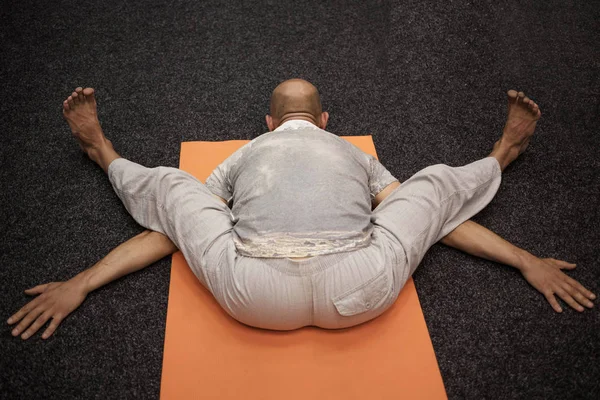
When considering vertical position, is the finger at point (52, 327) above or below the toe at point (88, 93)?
below

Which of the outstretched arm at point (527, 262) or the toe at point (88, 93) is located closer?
the outstretched arm at point (527, 262)

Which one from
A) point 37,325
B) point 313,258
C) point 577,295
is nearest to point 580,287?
point 577,295

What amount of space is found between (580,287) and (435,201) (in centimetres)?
48

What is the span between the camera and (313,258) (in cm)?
109

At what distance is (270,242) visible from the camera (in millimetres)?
1116

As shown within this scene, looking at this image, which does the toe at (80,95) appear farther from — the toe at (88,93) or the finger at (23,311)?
the finger at (23,311)

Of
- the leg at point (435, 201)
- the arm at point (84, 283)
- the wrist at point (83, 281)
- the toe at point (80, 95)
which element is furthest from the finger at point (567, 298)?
the toe at point (80, 95)

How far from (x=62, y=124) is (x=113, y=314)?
0.80m

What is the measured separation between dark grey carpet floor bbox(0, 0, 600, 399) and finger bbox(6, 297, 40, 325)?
5 cm

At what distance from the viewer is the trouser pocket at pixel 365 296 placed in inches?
43.1

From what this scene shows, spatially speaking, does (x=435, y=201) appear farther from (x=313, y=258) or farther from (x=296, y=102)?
(x=296, y=102)

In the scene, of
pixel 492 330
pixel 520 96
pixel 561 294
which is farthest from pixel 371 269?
pixel 520 96

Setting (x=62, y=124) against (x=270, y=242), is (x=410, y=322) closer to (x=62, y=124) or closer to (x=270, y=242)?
(x=270, y=242)

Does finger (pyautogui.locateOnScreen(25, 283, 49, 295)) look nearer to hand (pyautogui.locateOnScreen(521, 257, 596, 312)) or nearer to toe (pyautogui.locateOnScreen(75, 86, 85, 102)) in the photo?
toe (pyautogui.locateOnScreen(75, 86, 85, 102))
